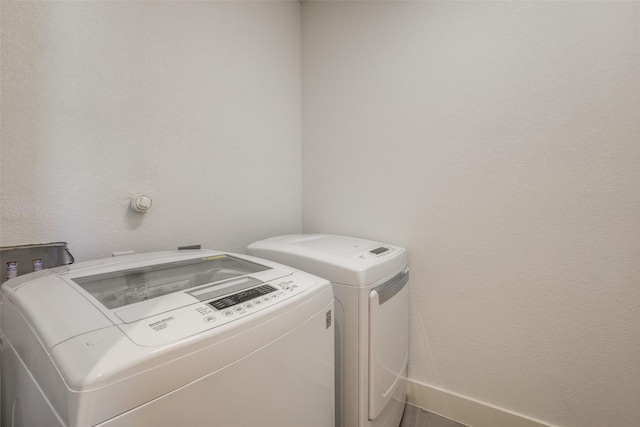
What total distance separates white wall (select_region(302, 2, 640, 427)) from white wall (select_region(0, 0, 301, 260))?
1.83 feet

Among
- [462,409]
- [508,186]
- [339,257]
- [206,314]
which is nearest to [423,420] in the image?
[462,409]

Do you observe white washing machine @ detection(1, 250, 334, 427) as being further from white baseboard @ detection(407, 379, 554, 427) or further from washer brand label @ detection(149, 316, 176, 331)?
white baseboard @ detection(407, 379, 554, 427)

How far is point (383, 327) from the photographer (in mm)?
1073

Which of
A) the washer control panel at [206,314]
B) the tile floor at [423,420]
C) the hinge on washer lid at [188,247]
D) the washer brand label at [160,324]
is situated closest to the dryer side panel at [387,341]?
the tile floor at [423,420]

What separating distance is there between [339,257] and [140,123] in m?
0.94

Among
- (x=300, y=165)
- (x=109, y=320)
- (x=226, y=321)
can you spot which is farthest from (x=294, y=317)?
(x=300, y=165)

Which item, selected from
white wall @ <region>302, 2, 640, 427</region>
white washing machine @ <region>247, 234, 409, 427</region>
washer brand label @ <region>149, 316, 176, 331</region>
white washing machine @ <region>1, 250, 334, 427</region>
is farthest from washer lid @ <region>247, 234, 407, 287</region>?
washer brand label @ <region>149, 316, 176, 331</region>

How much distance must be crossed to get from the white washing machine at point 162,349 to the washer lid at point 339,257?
162 mm

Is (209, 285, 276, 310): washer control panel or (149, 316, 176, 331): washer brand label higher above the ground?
(149, 316, 176, 331): washer brand label

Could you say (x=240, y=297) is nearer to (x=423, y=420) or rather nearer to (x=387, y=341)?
(x=387, y=341)

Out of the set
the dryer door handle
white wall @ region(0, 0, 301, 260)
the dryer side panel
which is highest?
white wall @ region(0, 0, 301, 260)

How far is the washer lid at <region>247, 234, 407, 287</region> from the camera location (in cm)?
99

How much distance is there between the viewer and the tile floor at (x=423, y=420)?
4.35 feet

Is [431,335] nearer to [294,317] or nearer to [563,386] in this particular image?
[563,386]
